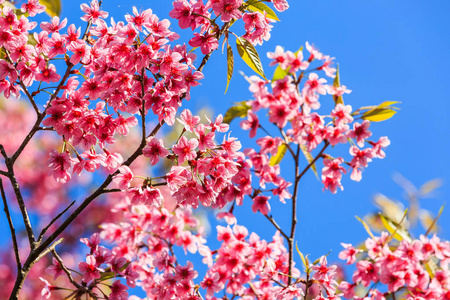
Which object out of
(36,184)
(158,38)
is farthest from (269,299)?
(36,184)

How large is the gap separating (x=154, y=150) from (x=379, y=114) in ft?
3.52

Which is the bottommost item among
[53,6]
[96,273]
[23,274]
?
[23,274]

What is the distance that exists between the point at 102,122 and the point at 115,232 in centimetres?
96

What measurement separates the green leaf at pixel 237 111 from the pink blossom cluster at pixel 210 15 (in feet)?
1.20

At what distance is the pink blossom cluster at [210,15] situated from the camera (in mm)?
1592

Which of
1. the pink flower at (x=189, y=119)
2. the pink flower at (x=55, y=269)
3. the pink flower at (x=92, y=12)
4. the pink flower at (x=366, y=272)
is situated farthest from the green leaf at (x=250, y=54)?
the pink flower at (x=55, y=269)

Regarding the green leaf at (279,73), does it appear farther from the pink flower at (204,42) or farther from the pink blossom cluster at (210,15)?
the pink flower at (204,42)

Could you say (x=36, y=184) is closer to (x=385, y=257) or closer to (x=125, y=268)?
(x=125, y=268)

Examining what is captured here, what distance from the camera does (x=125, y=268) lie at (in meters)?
1.89

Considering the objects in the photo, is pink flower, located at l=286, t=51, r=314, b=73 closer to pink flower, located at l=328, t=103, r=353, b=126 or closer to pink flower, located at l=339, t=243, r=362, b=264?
pink flower, located at l=328, t=103, r=353, b=126

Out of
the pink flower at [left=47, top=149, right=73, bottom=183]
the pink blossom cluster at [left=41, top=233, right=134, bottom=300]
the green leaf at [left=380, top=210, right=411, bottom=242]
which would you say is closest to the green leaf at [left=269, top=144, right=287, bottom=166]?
the green leaf at [left=380, top=210, right=411, bottom=242]

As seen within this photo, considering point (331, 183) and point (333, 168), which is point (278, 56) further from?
point (331, 183)

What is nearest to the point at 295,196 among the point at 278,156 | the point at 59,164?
the point at 278,156

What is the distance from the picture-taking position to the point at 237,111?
6.69ft
